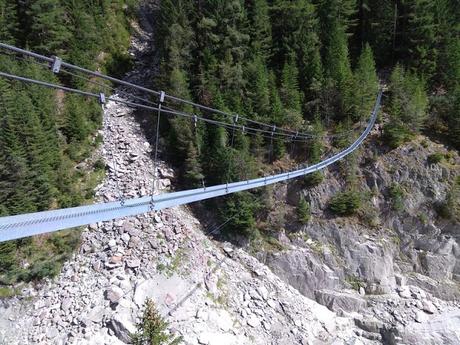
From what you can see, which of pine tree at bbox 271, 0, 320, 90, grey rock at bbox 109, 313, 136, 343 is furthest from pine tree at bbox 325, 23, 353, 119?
grey rock at bbox 109, 313, 136, 343

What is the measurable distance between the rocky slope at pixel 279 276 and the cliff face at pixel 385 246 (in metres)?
0.05

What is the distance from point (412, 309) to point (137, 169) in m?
13.8

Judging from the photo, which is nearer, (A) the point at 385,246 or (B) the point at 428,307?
(B) the point at 428,307

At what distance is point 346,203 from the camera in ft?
51.3

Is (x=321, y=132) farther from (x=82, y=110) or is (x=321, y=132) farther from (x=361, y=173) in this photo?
(x=82, y=110)

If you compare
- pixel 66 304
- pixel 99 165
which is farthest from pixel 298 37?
pixel 66 304

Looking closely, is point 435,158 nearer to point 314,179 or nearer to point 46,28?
point 314,179

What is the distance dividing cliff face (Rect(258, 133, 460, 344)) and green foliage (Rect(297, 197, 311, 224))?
352 mm

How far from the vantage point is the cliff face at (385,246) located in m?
14.1

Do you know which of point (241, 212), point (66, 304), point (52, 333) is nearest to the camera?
point (52, 333)

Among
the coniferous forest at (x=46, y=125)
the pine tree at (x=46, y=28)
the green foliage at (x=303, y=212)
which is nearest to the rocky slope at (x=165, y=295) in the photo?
the coniferous forest at (x=46, y=125)

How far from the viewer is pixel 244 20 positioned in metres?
20.2

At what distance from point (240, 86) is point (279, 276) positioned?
1003 cm

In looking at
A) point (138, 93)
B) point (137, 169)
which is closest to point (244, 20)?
point (138, 93)
